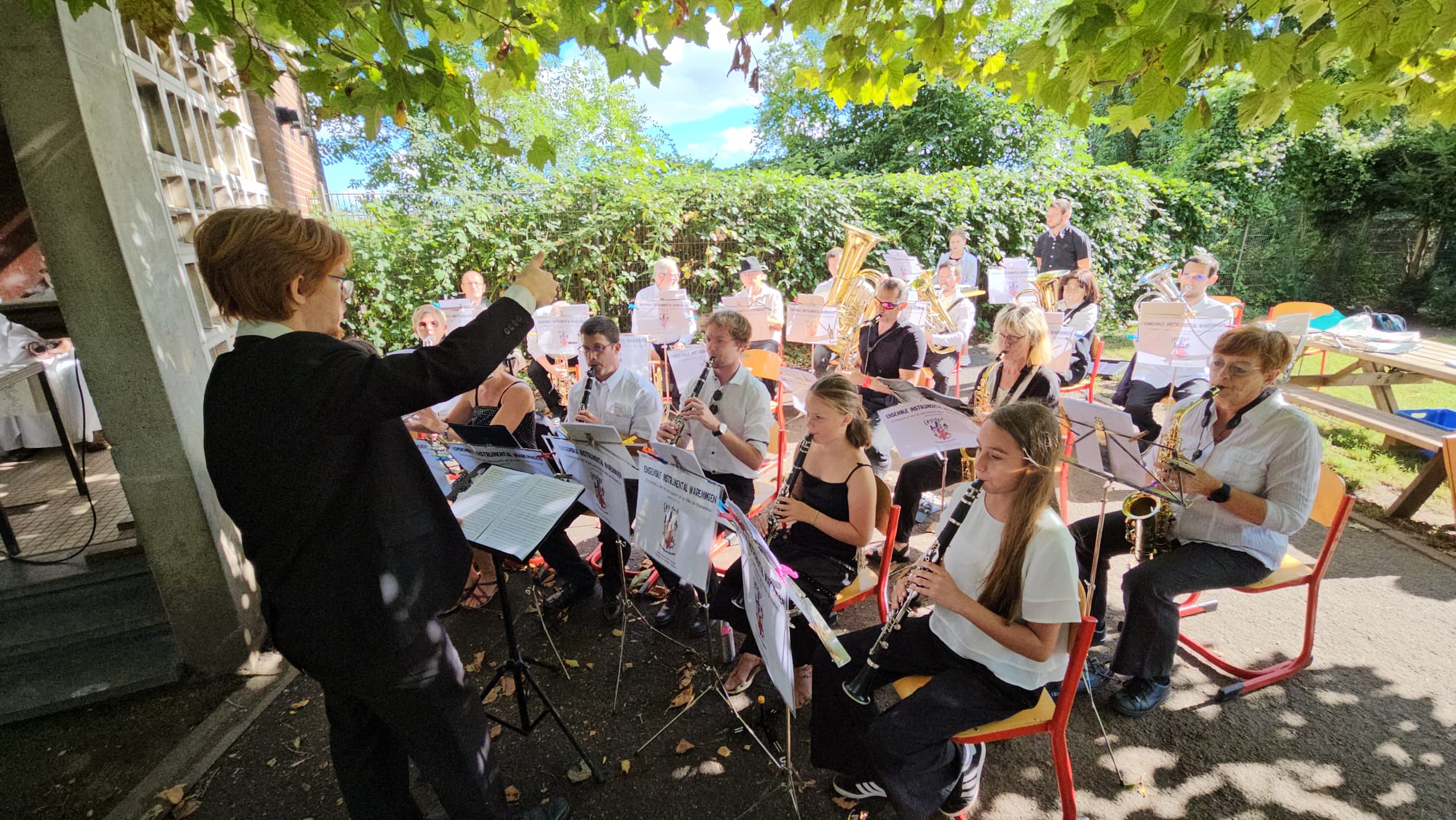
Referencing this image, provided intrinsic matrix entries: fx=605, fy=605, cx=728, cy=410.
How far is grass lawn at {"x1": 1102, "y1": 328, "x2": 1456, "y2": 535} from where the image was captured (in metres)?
5.18

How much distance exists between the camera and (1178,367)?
5.62 m

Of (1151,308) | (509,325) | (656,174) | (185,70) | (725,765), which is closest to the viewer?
(509,325)

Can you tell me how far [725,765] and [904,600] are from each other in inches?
47.4

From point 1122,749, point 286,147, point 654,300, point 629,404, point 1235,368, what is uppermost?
point 286,147

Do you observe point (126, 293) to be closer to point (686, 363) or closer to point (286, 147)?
point (686, 363)

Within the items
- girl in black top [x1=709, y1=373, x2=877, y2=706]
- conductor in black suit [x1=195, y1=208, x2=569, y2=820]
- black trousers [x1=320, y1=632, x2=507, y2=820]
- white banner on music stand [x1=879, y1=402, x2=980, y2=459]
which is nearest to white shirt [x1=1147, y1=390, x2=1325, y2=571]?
white banner on music stand [x1=879, y1=402, x2=980, y2=459]

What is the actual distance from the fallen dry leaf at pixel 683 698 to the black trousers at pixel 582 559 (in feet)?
3.23

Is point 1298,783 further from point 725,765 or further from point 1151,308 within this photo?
point 1151,308

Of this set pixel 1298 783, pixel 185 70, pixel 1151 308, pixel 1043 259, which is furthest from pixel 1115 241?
pixel 185 70

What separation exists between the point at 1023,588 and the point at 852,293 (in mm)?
5350

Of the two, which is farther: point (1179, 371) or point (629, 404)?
point (1179, 371)

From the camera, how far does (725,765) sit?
9.46ft

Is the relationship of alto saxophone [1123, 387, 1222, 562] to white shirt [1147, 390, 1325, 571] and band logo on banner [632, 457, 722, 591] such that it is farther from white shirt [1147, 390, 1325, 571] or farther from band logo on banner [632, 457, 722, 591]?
band logo on banner [632, 457, 722, 591]

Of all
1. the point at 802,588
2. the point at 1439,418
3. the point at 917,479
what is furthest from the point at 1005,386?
the point at 1439,418
